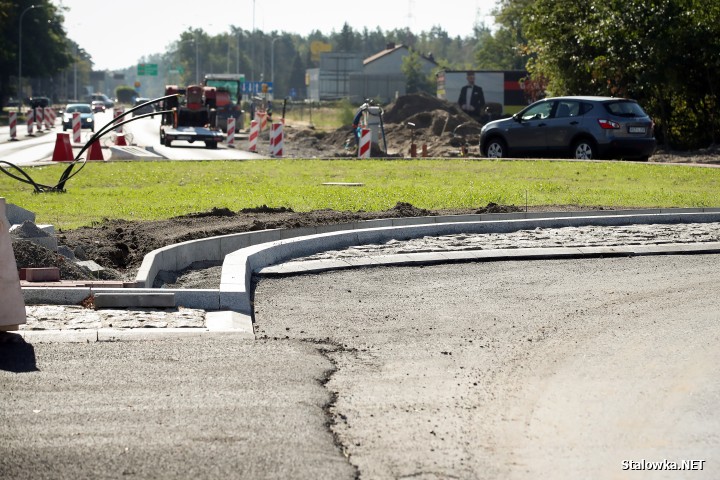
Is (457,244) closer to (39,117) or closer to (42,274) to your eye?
(42,274)

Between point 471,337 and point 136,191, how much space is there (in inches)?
474

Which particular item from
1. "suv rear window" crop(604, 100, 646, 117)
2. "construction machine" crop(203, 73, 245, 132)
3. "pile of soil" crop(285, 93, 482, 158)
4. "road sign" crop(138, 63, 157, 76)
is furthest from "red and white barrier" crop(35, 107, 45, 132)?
"road sign" crop(138, 63, 157, 76)

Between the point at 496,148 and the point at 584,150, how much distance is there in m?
2.74

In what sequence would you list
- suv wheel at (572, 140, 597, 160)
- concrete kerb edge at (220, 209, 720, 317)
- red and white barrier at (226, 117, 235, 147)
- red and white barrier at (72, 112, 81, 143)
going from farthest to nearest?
red and white barrier at (226, 117, 235, 147)
red and white barrier at (72, 112, 81, 143)
suv wheel at (572, 140, 597, 160)
concrete kerb edge at (220, 209, 720, 317)

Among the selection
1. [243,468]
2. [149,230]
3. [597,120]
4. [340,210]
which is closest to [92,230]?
[149,230]

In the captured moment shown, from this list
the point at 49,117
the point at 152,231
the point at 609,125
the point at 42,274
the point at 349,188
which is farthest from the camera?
the point at 49,117

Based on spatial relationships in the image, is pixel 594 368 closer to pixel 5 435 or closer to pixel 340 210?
pixel 5 435

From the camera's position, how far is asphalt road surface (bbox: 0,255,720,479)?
16.2 ft

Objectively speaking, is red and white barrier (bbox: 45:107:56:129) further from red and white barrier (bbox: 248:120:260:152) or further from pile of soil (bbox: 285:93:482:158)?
red and white barrier (bbox: 248:120:260:152)

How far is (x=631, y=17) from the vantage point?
33.6 m

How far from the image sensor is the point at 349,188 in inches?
746

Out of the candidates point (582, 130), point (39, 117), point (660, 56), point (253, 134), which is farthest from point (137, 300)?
point (39, 117)

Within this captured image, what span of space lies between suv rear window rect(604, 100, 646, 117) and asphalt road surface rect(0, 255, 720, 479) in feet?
59.5

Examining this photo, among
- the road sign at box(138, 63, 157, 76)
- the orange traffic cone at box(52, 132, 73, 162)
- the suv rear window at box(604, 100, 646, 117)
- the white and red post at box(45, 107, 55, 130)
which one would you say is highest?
the road sign at box(138, 63, 157, 76)
